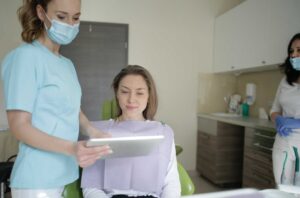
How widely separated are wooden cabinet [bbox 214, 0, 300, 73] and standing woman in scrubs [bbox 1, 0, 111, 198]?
2118 millimetres

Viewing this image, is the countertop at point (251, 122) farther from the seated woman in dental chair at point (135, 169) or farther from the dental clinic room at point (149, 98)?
the seated woman in dental chair at point (135, 169)

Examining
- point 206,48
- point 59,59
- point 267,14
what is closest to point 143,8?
point 206,48

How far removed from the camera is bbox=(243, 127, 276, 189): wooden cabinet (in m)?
2.36

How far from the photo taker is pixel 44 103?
2.93ft

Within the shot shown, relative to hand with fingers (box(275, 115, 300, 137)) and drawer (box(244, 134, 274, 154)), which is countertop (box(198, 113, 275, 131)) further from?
hand with fingers (box(275, 115, 300, 137))

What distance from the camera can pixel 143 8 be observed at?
11.4ft

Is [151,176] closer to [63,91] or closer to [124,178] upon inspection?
[124,178]

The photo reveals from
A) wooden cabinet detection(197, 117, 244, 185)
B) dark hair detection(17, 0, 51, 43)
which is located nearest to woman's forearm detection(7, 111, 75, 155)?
dark hair detection(17, 0, 51, 43)

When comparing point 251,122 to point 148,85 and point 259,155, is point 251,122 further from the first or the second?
point 148,85

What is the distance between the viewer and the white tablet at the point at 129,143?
770 mm

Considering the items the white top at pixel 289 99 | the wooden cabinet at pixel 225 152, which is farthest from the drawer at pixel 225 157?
Result: the white top at pixel 289 99

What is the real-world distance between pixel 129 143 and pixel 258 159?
2038 millimetres

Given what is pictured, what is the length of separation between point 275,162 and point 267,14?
155cm

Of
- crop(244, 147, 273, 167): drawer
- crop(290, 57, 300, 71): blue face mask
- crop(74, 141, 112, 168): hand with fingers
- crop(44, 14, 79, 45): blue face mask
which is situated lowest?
crop(244, 147, 273, 167): drawer
